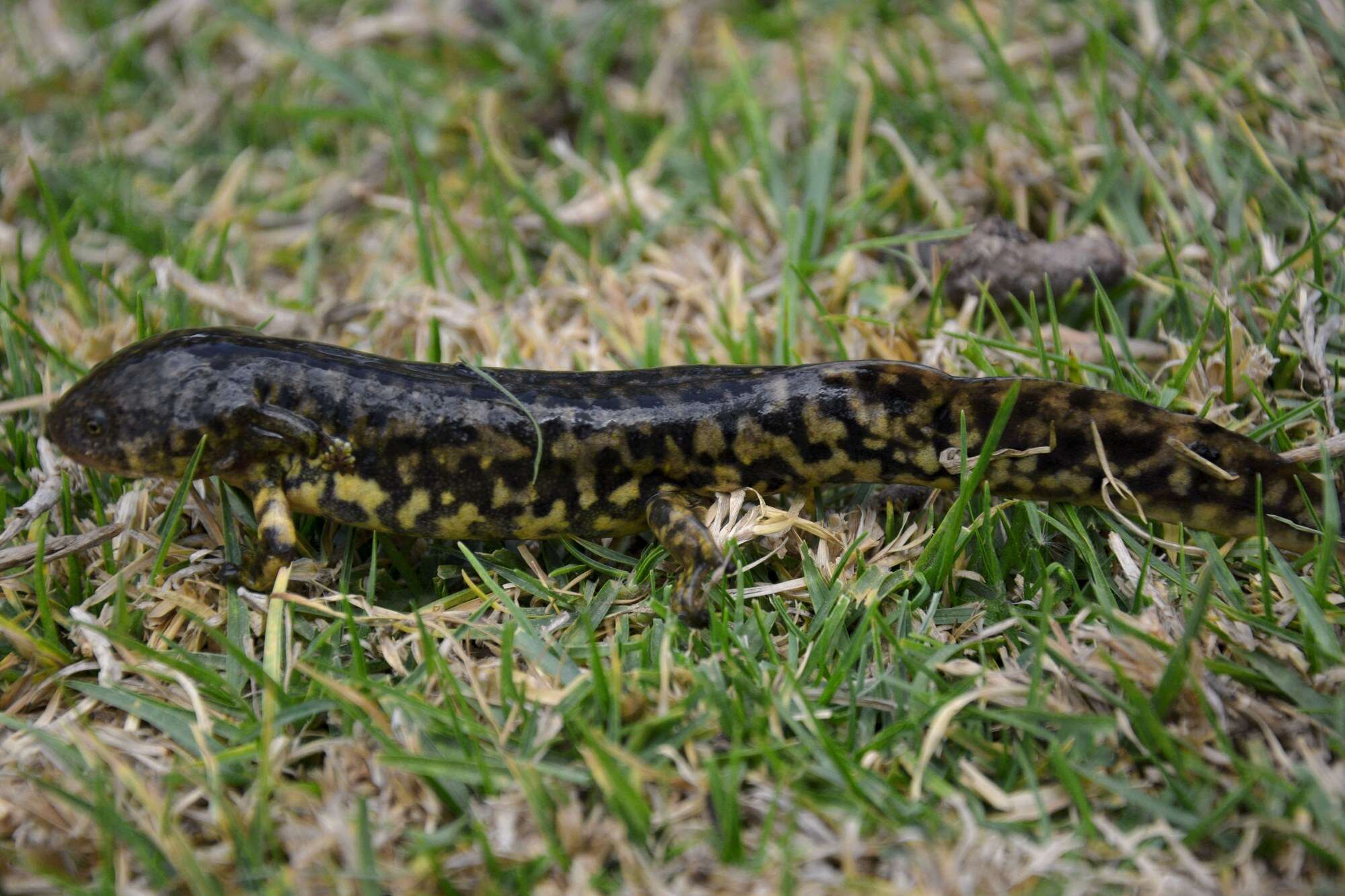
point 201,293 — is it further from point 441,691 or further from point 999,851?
point 999,851

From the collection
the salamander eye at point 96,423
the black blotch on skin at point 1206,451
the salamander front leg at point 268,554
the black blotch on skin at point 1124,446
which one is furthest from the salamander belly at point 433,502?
the black blotch on skin at point 1206,451

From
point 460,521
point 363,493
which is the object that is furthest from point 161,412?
point 460,521

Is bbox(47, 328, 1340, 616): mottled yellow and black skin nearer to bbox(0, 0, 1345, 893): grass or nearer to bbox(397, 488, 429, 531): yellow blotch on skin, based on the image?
bbox(397, 488, 429, 531): yellow blotch on skin

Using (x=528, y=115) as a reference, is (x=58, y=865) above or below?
below

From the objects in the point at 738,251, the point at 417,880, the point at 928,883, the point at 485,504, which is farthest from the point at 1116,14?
the point at 417,880

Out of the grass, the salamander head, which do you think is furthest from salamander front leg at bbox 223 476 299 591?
the salamander head

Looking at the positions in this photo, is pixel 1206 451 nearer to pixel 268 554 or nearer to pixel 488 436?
pixel 488 436
